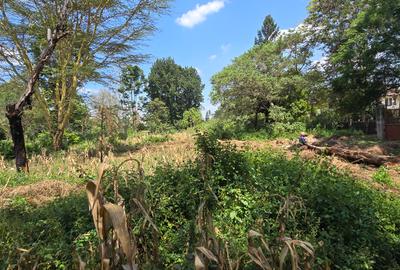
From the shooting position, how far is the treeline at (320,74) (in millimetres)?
15727

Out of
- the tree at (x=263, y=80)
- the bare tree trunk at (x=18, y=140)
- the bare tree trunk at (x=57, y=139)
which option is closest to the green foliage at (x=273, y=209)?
the bare tree trunk at (x=18, y=140)

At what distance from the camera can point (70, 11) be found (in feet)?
49.7

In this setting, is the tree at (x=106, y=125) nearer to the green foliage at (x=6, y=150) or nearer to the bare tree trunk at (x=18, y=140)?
the bare tree trunk at (x=18, y=140)

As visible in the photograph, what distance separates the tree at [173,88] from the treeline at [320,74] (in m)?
26.2

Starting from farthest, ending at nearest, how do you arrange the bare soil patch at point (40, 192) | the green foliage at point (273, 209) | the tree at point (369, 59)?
1. the tree at point (369, 59)
2. the bare soil patch at point (40, 192)
3. the green foliage at point (273, 209)

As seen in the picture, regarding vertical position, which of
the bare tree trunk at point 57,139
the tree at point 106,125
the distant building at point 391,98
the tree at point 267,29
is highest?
the tree at point 267,29

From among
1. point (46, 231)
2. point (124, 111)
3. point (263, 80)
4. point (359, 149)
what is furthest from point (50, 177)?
point (124, 111)

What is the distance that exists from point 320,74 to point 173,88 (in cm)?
3304

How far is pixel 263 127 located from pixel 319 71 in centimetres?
513

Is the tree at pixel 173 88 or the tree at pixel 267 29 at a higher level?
the tree at pixel 267 29

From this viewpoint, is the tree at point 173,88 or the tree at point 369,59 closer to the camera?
the tree at point 369,59

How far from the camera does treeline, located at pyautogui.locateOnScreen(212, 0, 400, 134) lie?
51.6 ft

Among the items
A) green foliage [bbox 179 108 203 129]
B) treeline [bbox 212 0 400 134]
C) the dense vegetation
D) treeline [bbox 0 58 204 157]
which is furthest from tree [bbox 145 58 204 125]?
treeline [bbox 212 0 400 134]

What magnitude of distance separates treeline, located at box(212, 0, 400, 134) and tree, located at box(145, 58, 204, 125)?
85.9 feet
